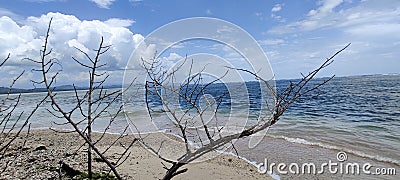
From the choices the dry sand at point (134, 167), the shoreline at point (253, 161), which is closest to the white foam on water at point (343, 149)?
the shoreline at point (253, 161)

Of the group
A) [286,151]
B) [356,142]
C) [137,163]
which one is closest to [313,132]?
[356,142]

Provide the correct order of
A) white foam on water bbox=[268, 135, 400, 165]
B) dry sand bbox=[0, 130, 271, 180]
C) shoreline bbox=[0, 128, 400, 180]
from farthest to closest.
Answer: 1. white foam on water bbox=[268, 135, 400, 165]
2. shoreline bbox=[0, 128, 400, 180]
3. dry sand bbox=[0, 130, 271, 180]

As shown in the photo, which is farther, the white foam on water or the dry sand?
the white foam on water

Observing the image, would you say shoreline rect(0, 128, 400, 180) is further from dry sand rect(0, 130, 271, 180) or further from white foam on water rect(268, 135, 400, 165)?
white foam on water rect(268, 135, 400, 165)

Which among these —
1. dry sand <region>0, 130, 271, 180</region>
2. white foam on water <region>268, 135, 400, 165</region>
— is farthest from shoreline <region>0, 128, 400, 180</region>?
white foam on water <region>268, 135, 400, 165</region>

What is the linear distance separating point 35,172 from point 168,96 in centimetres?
473

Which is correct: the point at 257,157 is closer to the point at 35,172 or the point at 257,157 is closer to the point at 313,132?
the point at 313,132

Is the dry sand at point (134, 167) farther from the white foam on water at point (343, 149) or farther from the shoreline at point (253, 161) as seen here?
the white foam on water at point (343, 149)

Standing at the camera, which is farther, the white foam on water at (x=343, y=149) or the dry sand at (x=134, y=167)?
the white foam on water at (x=343, y=149)

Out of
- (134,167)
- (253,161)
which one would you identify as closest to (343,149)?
(253,161)

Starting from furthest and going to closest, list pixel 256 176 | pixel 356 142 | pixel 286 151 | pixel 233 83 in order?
pixel 356 142 < pixel 286 151 < pixel 256 176 < pixel 233 83

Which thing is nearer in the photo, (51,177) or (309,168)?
(51,177)

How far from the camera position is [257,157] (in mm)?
7805

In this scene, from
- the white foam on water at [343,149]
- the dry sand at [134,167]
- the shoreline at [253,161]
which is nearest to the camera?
the dry sand at [134,167]
